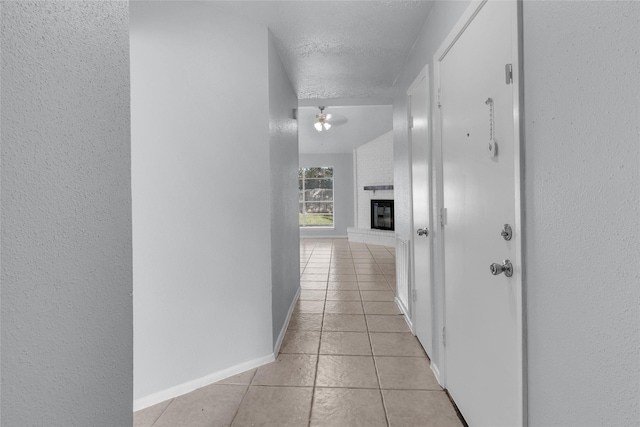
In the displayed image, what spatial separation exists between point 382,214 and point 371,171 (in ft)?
3.71

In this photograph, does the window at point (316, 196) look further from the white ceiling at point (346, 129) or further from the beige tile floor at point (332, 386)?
the beige tile floor at point (332, 386)

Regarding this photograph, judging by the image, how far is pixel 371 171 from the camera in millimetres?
8445

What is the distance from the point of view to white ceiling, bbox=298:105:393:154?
634 centimetres

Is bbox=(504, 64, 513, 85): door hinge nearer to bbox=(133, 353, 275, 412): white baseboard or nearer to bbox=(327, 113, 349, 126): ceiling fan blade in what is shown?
bbox=(133, 353, 275, 412): white baseboard

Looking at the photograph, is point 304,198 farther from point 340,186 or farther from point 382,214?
point 382,214

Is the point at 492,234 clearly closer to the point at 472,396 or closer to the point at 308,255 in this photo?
the point at 472,396

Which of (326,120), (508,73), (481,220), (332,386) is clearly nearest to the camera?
(508,73)

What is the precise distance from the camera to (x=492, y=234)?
134 centimetres

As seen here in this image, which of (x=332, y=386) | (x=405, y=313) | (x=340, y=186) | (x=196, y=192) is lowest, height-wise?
(x=332, y=386)

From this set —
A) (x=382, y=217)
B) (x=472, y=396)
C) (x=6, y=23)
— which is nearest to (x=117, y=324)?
(x=6, y=23)

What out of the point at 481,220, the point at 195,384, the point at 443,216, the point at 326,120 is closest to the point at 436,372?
the point at 443,216

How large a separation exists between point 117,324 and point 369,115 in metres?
6.47

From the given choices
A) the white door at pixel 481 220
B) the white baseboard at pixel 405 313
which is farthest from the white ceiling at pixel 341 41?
the white baseboard at pixel 405 313

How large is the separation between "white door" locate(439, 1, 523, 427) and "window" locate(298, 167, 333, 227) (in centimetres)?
778
